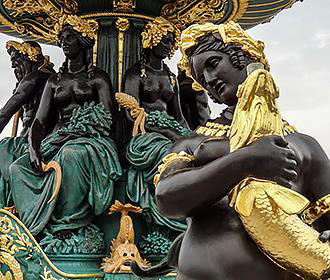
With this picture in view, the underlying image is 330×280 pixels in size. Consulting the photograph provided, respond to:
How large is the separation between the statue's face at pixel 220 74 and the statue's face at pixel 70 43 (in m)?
3.31

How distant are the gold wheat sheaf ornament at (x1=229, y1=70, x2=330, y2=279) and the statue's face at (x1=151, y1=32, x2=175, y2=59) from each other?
3.65 meters

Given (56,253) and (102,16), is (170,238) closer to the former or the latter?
(56,253)

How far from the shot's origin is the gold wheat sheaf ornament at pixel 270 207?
74.9 inches

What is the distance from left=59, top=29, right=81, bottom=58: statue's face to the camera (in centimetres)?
544

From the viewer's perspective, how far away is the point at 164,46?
18.3 ft

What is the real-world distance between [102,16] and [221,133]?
4.15 meters

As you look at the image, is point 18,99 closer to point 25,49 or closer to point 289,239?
point 25,49

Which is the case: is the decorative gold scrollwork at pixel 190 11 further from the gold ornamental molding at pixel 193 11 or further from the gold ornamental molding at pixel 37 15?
the gold ornamental molding at pixel 37 15

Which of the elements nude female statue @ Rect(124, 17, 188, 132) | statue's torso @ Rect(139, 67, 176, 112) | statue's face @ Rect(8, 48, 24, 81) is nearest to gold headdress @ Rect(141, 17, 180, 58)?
nude female statue @ Rect(124, 17, 188, 132)

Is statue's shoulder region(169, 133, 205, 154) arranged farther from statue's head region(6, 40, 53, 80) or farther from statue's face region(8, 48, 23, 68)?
statue's face region(8, 48, 23, 68)

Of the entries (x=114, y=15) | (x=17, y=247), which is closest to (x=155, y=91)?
(x=114, y=15)

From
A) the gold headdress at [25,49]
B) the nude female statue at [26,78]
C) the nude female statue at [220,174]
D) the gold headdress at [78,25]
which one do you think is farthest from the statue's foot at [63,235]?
the nude female statue at [220,174]

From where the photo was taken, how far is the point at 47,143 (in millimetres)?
5434

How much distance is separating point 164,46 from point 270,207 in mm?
3830
